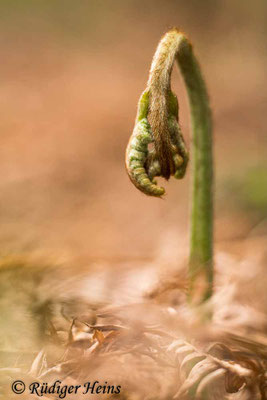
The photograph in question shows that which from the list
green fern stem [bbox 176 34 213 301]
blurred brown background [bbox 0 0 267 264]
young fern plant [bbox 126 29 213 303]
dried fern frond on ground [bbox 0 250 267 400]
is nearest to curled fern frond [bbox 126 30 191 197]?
young fern plant [bbox 126 29 213 303]

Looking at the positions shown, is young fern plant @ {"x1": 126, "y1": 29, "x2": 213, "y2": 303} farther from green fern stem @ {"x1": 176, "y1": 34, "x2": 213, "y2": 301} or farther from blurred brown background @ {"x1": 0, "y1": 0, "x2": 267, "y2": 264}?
blurred brown background @ {"x1": 0, "y1": 0, "x2": 267, "y2": 264}

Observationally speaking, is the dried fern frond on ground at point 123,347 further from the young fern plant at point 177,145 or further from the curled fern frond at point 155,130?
the curled fern frond at point 155,130

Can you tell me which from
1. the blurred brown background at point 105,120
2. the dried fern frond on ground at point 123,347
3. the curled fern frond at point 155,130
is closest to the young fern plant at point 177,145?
the curled fern frond at point 155,130

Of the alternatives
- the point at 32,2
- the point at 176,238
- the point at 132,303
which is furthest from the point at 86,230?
the point at 32,2

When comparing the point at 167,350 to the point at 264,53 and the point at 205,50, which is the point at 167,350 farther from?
the point at 205,50

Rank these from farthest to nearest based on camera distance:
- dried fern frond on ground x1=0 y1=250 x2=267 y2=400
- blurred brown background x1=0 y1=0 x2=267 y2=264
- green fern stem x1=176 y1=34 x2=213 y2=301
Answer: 1. blurred brown background x1=0 y1=0 x2=267 y2=264
2. green fern stem x1=176 y1=34 x2=213 y2=301
3. dried fern frond on ground x1=0 y1=250 x2=267 y2=400
